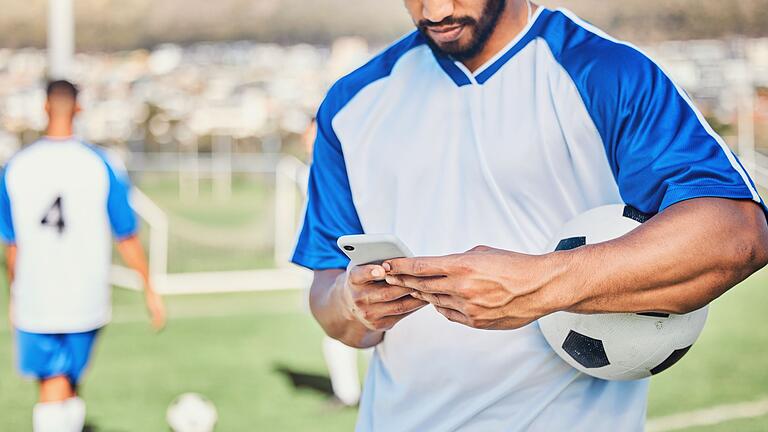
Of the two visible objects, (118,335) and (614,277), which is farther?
(118,335)

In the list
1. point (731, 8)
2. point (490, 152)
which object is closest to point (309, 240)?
point (490, 152)

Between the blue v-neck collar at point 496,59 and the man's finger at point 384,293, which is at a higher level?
the blue v-neck collar at point 496,59

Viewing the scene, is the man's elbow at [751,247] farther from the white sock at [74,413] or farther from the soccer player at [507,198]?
the white sock at [74,413]

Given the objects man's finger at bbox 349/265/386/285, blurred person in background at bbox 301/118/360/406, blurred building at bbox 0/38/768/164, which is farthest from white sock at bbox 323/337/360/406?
blurred building at bbox 0/38/768/164

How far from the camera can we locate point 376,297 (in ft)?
4.94

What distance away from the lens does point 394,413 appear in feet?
6.35

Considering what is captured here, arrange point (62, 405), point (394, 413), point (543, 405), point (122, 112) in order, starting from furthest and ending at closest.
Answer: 1. point (122, 112)
2. point (62, 405)
3. point (394, 413)
4. point (543, 405)

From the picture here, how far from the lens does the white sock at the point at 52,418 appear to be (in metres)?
4.94

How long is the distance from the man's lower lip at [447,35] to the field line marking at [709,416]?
4212 mm

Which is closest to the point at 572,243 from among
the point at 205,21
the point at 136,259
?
the point at 136,259

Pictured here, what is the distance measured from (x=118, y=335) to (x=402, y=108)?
7.48 m

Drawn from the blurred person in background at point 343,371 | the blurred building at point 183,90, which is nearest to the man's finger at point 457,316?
the blurred person in background at point 343,371

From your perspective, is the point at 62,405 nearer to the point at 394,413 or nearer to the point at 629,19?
the point at 394,413

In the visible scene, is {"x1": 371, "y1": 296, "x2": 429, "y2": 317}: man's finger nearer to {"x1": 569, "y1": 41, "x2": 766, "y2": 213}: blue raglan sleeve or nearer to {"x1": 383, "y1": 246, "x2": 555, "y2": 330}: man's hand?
{"x1": 383, "y1": 246, "x2": 555, "y2": 330}: man's hand
